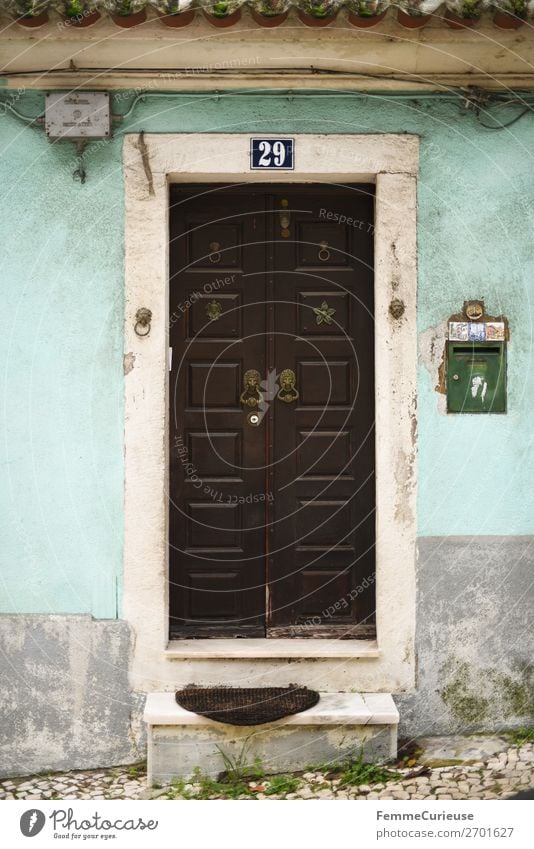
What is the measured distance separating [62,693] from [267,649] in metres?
1.09

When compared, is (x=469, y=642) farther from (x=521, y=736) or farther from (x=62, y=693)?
(x=62, y=693)

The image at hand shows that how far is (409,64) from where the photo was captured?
528cm

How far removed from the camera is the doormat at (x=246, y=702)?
5.19m

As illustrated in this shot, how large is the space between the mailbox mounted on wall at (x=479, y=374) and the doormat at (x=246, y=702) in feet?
5.55

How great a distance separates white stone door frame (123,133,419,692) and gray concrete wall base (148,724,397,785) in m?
0.32

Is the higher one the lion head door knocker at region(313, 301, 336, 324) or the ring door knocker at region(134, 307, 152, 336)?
the lion head door knocker at region(313, 301, 336, 324)

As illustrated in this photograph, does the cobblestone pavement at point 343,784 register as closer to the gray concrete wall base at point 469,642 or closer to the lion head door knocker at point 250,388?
the gray concrete wall base at point 469,642

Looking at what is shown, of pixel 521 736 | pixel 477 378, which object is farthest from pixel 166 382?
pixel 521 736

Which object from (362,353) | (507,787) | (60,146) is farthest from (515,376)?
(60,146)

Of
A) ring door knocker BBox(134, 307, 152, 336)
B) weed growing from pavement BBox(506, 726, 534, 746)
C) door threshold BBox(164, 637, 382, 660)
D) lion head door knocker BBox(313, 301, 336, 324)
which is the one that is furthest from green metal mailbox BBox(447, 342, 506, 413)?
weed growing from pavement BBox(506, 726, 534, 746)

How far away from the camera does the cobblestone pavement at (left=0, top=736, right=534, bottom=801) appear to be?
4965mm

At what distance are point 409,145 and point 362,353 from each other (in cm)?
112

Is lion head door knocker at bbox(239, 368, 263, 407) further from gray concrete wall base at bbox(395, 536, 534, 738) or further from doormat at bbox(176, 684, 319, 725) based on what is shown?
doormat at bbox(176, 684, 319, 725)

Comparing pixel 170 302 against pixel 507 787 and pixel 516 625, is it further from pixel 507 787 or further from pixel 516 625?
pixel 507 787
